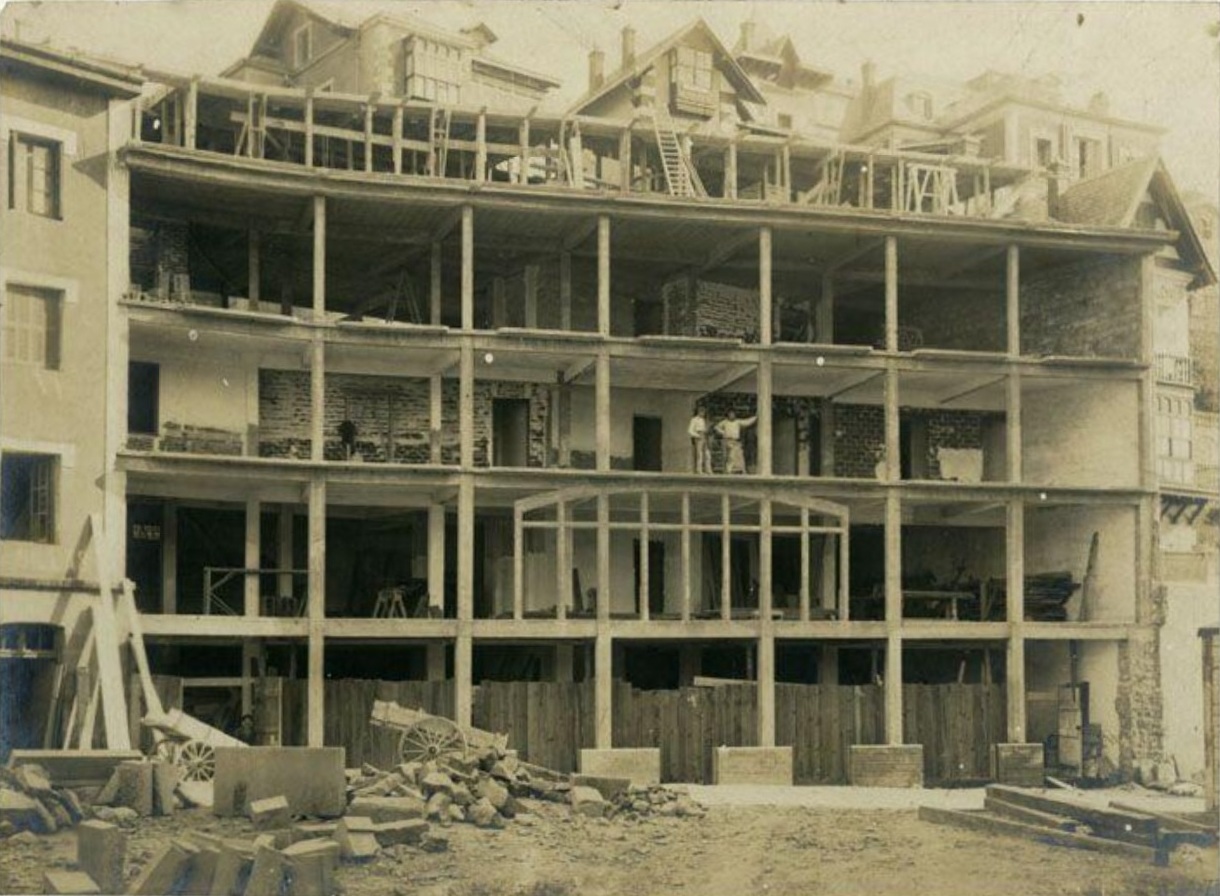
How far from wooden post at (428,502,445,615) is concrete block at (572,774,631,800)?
8.32 meters

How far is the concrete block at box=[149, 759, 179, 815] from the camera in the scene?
23328mm

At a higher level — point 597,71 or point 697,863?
point 597,71

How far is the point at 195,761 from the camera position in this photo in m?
26.7

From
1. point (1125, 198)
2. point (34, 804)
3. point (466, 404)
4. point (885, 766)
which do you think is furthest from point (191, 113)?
point (1125, 198)

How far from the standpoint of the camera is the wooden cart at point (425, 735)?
27.7 m

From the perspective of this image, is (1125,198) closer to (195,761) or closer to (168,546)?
(168,546)

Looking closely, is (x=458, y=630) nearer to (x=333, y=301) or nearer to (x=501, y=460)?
(x=501, y=460)

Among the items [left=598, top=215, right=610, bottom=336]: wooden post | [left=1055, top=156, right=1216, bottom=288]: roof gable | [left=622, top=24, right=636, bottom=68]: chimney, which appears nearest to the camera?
[left=598, top=215, right=610, bottom=336]: wooden post

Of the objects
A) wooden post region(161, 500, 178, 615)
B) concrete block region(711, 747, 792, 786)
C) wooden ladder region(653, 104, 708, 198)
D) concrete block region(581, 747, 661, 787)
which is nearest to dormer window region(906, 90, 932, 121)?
wooden ladder region(653, 104, 708, 198)

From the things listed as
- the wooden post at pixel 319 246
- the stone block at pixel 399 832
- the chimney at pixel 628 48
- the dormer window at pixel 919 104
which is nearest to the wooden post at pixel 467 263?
the wooden post at pixel 319 246

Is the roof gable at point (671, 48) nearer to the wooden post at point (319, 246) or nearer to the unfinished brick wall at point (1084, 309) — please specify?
the unfinished brick wall at point (1084, 309)

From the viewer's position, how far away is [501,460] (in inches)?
1550

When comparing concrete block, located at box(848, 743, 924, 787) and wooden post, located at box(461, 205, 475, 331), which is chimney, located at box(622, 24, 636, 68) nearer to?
wooden post, located at box(461, 205, 475, 331)

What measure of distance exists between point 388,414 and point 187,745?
12.8 metres
